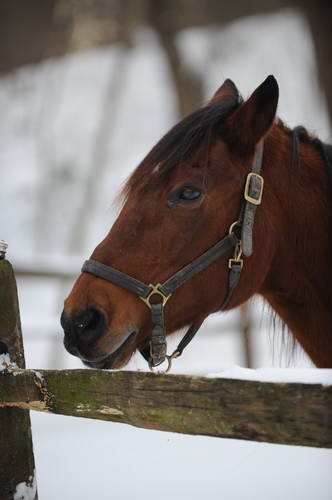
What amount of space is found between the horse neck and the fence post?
44.0 inches

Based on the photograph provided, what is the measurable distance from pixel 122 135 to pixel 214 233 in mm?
9696

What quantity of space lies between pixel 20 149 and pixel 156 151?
1085 centimetres

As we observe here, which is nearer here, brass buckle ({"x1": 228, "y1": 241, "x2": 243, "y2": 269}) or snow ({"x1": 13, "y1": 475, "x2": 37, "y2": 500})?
snow ({"x1": 13, "y1": 475, "x2": 37, "y2": 500})

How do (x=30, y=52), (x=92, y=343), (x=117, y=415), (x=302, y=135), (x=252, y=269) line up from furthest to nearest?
(x=30, y=52), (x=302, y=135), (x=252, y=269), (x=92, y=343), (x=117, y=415)

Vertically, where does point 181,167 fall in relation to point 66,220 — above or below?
below

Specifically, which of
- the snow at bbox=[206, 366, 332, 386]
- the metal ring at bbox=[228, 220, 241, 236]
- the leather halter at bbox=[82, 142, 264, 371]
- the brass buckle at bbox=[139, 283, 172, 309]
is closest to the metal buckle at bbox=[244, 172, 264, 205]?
the leather halter at bbox=[82, 142, 264, 371]

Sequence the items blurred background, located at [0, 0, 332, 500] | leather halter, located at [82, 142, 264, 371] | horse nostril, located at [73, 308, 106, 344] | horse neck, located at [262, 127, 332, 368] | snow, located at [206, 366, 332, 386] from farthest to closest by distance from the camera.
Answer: blurred background, located at [0, 0, 332, 500] → horse neck, located at [262, 127, 332, 368] → leather halter, located at [82, 142, 264, 371] → horse nostril, located at [73, 308, 106, 344] → snow, located at [206, 366, 332, 386]

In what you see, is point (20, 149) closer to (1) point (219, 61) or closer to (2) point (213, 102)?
(1) point (219, 61)

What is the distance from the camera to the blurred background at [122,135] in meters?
2.70

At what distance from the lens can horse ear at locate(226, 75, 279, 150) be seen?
191cm

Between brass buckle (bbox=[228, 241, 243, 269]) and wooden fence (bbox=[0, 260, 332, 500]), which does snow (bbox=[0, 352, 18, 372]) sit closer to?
wooden fence (bbox=[0, 260, 332, 500])

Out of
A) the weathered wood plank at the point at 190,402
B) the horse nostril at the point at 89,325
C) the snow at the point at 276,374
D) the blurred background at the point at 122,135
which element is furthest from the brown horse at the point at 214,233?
the snow at the point at 276,374

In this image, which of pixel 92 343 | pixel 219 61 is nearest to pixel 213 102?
pixel 92 343

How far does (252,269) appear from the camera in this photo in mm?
2039
